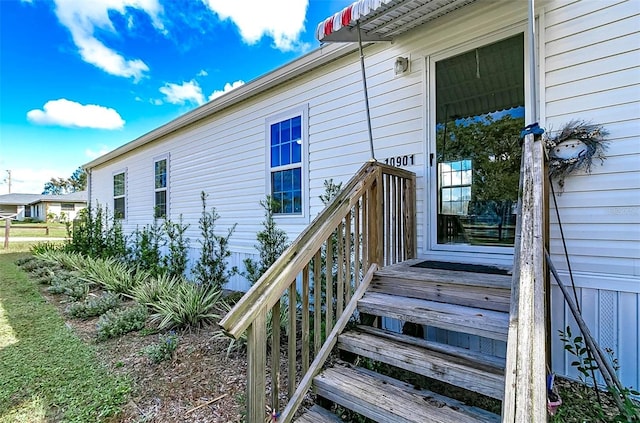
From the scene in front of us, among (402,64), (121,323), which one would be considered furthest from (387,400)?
(121,323)

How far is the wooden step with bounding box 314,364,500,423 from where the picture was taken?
1630 millimetres

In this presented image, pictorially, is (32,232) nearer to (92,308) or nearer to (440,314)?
(92,308)

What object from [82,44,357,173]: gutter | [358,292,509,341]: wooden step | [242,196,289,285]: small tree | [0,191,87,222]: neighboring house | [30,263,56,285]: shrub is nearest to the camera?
[358,292,509,341]: wooden step

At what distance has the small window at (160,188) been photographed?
26.1ft

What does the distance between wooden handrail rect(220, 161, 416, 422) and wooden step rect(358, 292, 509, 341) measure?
0.18 m

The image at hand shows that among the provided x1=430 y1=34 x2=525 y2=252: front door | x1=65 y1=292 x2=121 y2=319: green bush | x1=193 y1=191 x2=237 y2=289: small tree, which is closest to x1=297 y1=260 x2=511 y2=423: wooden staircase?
x1=430 y1=34 x2=525 y2=252: front door

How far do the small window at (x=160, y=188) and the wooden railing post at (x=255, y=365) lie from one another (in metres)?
7.06

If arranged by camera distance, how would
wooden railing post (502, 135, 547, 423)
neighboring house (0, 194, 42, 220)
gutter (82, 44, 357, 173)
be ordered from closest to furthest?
wooden railing post (502, 135, 547, 423), gutter (82, 44, 357, 173), neighboring house (0, 194, 42, 220)

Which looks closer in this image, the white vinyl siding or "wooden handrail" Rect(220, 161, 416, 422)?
"wooden handrail" Rect(220, 161, 416, 422)

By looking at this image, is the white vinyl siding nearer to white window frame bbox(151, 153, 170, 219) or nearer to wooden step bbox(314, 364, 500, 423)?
wooden step bbox(314, 364, 500, 423)

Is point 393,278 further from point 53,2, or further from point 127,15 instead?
point 53,2

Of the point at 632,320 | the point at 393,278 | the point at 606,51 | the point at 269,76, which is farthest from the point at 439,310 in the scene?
the point at 269,76

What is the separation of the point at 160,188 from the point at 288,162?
468 centimetres

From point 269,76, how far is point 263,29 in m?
4.18
